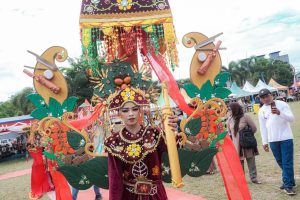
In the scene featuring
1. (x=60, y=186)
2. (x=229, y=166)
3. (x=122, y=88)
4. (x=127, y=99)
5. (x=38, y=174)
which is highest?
(x=122, y=88)

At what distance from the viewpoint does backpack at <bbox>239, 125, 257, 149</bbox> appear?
5066 mm

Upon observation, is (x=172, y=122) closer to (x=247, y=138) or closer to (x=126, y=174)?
(x=126, y=174)

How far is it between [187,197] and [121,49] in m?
2.41

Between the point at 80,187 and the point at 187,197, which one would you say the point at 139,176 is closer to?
the point at 80,187

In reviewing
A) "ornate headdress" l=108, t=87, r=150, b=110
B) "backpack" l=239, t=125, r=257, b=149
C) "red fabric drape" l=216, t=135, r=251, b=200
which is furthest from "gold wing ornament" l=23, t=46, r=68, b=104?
"backpack" l=239, t=125, r=257, b=149

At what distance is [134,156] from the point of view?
250cm

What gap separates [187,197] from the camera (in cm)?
486

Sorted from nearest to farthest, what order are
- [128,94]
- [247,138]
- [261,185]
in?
1. [128,94]
2. [261,185]
3. [247,138]

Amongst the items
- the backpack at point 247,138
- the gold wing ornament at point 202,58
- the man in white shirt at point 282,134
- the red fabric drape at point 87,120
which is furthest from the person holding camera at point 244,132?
the red fabric drape at point 87,120

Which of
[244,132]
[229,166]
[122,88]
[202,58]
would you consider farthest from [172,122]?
[244,132]

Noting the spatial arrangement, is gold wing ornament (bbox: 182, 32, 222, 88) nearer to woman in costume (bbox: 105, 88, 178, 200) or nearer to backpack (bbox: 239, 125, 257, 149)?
woman in costume (bbox: 105, 88, 178, 200)

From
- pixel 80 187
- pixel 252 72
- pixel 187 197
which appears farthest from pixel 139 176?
pixel 252 72

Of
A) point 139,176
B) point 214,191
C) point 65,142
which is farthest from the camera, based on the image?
point 214,191

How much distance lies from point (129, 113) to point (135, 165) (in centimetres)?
41
